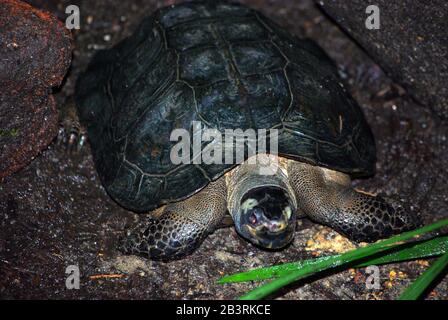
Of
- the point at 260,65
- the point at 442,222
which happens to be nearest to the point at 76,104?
the point at 260,65

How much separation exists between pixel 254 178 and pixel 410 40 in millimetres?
1902

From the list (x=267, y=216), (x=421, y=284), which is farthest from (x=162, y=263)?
(x=421, y=284)

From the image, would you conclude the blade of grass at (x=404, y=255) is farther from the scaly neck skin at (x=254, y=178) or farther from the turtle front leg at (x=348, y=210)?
the scaly neck skin at (x=254, y=178)

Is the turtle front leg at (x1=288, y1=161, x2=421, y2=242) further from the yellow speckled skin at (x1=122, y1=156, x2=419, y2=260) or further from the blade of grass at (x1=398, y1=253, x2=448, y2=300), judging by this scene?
the blade of grass at (x1=398, y1=253, x2=448, y2=300)

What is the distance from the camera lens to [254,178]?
164 inches

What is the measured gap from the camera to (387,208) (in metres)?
4.19

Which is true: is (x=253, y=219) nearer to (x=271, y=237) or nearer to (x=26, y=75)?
(x=271, y=237)

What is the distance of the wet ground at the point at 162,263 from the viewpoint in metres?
3.87

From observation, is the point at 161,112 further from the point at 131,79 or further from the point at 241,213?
the point at 241,213

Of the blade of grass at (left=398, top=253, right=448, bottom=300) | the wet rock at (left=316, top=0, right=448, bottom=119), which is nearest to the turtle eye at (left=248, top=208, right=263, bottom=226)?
the blade of grass at (left=398, top=253, right=448, bottom=300)

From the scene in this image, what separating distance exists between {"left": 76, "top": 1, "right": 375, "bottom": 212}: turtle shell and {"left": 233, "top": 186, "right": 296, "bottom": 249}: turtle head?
0.32 meters

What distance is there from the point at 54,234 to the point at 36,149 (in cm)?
78

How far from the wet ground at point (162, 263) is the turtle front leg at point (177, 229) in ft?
0.44

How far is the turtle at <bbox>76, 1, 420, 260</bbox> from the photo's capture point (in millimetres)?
→ 4031
